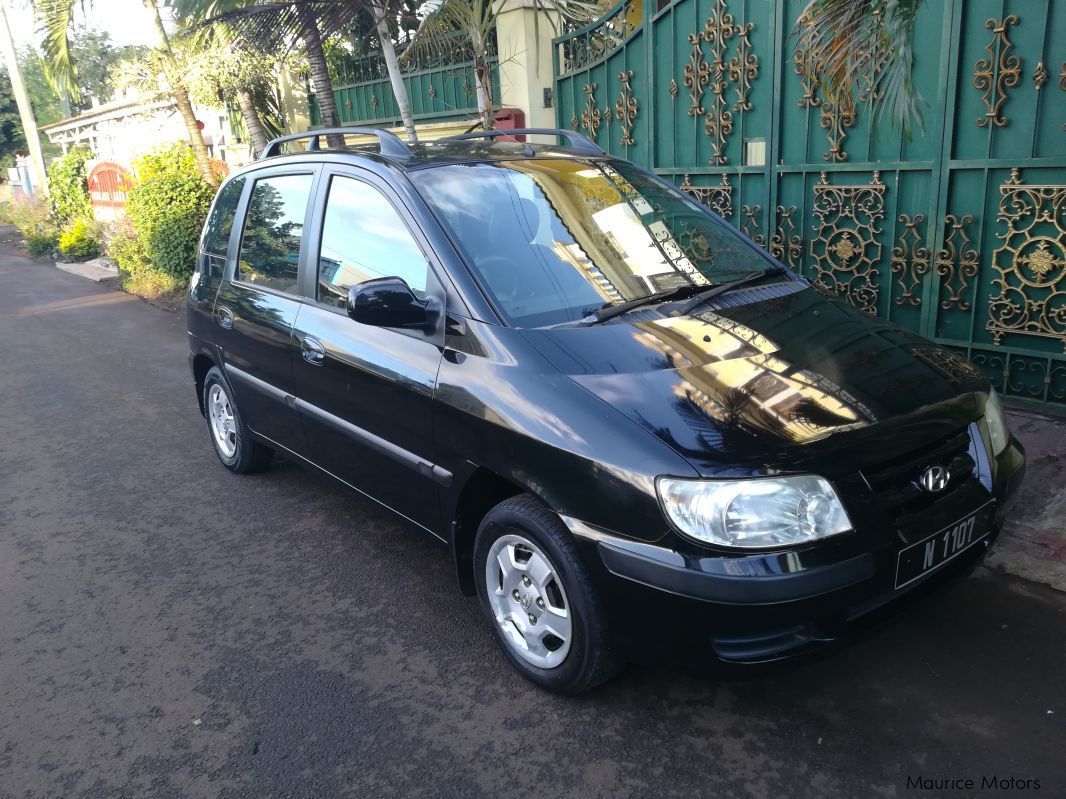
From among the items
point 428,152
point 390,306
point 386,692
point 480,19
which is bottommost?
point 386,692

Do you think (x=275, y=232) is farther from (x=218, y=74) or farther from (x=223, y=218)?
(x=218, y=74)

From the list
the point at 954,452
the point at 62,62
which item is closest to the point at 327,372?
the point at 954,452

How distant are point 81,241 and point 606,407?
19.0 meters

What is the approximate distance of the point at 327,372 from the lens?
399 cm

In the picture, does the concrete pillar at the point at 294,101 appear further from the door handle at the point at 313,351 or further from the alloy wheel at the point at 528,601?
the alloy wheel at the point at 528,601

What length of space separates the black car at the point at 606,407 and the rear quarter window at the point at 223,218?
650 mm

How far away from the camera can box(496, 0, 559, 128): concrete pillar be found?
8.15m

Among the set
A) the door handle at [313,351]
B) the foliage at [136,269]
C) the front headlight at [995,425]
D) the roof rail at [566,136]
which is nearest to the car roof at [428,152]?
the roof rail at [566,136]

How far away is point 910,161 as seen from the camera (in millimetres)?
5531

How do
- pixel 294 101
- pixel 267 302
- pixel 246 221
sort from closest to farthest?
pixel 267 302 → pixel 246 221 → pixel 294 101

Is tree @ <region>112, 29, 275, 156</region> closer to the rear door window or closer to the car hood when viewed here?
the rear door window

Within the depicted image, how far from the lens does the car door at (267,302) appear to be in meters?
4.34

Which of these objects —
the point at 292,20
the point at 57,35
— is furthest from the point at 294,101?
the point at 292,20

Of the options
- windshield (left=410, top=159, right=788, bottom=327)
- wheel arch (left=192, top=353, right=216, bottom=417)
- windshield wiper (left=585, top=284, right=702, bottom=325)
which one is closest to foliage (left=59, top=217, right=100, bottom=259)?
wheel arch (left=192, top=353, right=216, bottom=417)
